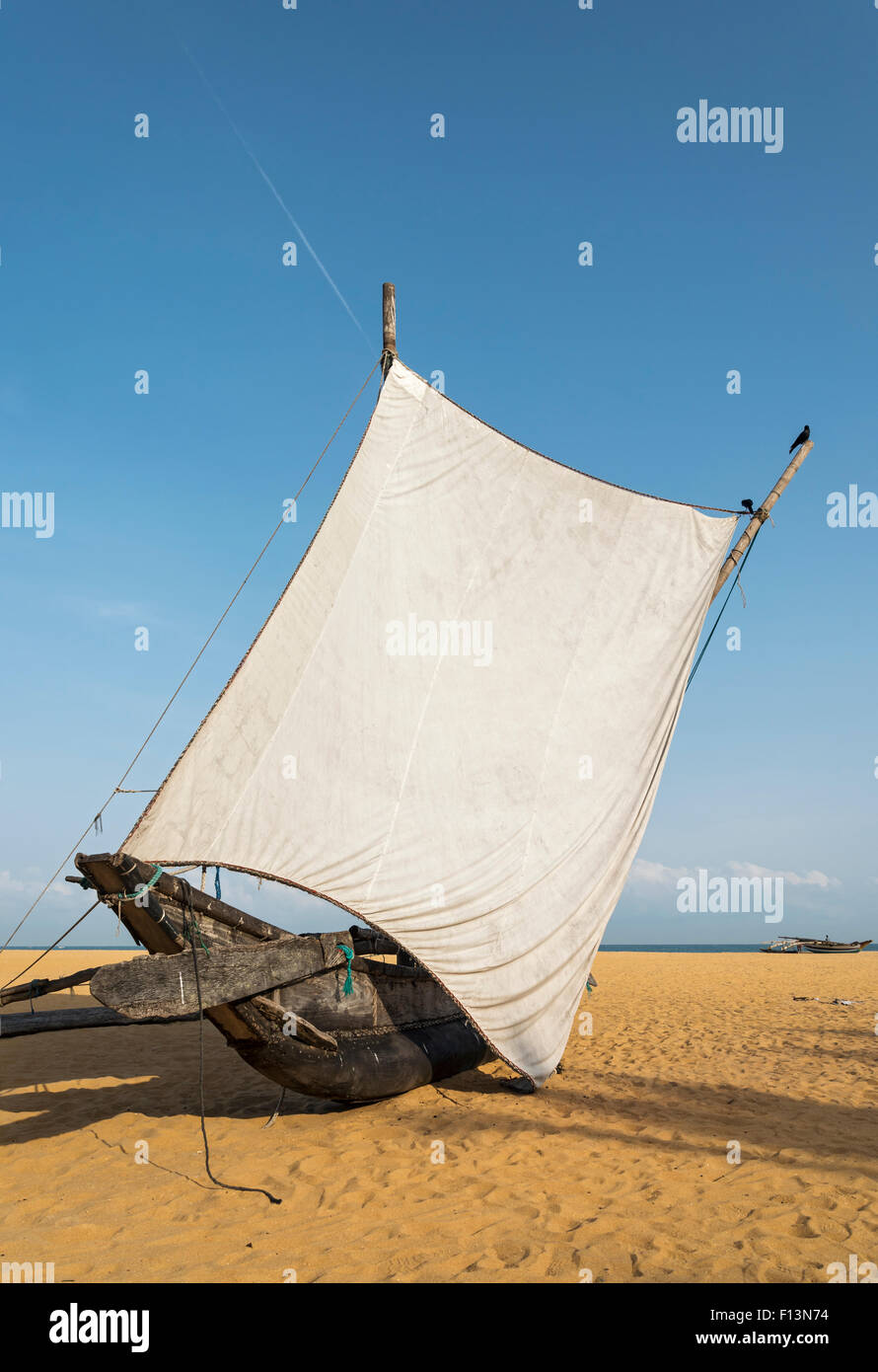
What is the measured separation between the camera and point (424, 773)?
25.9ft

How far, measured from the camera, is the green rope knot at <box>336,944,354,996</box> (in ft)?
22.5

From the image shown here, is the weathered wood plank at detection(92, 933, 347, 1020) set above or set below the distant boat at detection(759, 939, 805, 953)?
above

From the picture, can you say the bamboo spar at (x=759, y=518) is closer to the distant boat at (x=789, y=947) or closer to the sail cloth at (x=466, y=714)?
the sail cloth at (x=466, y=714)

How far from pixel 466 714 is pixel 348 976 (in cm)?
295

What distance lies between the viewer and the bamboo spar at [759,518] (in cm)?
1083

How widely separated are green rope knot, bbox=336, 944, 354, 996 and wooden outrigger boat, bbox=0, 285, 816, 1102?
9 centimetres

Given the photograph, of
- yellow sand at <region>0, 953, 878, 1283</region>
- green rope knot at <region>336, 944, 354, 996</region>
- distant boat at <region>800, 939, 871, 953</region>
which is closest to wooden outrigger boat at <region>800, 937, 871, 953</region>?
distant boat at <region>800, 939, 871, 953</region>

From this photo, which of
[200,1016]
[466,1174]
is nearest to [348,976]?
[200,1016]

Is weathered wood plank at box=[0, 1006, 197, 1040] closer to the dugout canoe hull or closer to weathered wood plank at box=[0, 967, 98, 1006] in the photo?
weathered wood plank at box=[0, 967, 98, 1006]

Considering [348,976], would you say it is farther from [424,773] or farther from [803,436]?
[803,436]

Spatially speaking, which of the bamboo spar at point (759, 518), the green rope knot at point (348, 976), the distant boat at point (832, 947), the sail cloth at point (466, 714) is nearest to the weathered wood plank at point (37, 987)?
the sail cloth at point (466, 714)

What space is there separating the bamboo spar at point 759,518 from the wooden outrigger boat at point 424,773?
13cm
